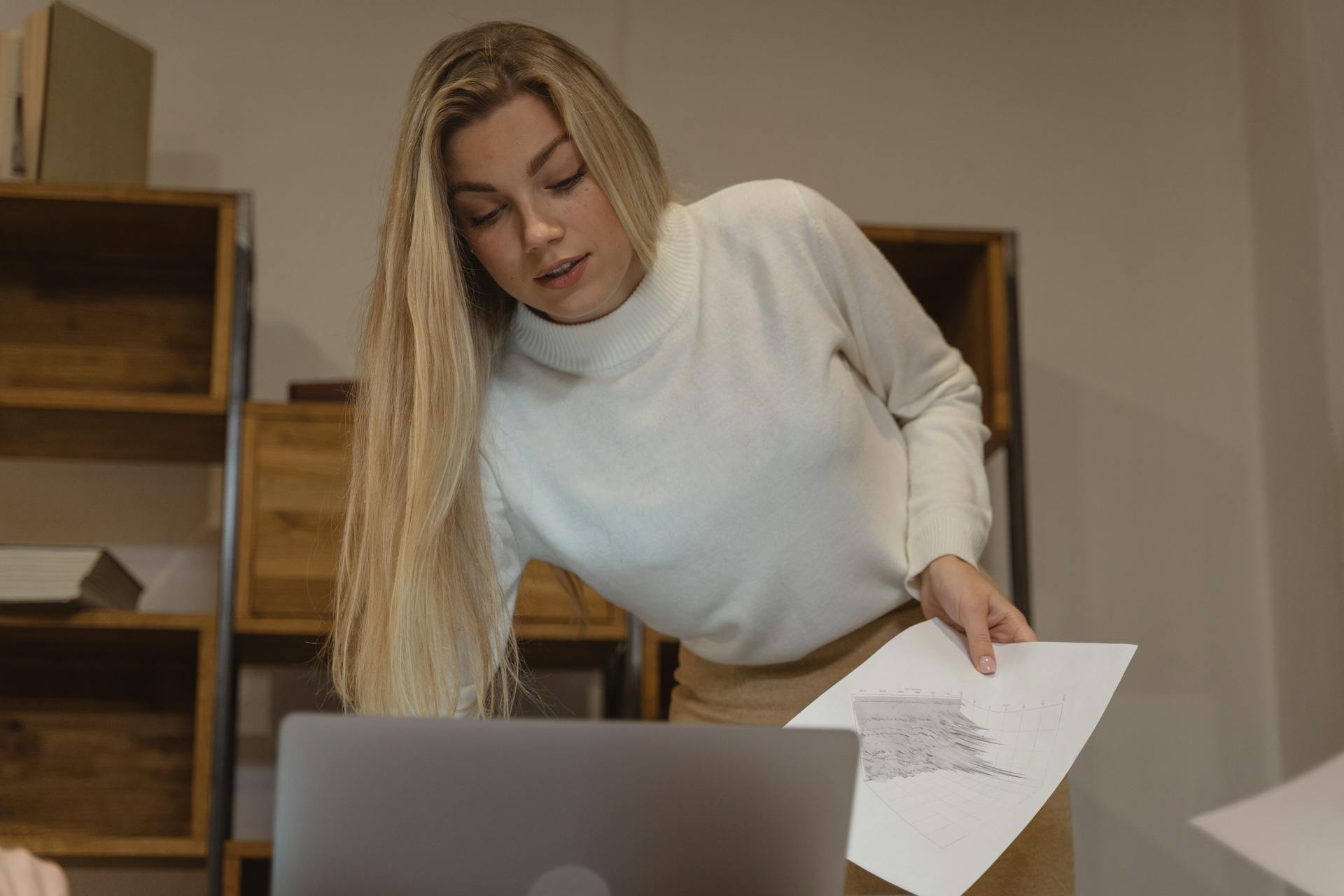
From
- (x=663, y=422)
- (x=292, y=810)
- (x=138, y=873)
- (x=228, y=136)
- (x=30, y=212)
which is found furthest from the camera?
(x=228, y=136)

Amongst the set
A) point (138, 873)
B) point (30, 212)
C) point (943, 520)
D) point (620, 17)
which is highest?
point (620, 17)

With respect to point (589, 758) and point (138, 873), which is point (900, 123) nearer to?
point (138, 873)

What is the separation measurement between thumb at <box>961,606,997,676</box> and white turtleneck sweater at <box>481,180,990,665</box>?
10cm

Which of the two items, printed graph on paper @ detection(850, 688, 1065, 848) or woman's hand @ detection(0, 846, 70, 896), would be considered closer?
woman's hand @ detection(0, 846, 70, 896)

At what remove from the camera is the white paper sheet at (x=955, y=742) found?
0.92 m

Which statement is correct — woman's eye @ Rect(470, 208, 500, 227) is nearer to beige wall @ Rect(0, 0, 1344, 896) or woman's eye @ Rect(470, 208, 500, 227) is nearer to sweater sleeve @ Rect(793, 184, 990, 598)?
sweater sleeve @ Rect(793, 184, 990, 598)

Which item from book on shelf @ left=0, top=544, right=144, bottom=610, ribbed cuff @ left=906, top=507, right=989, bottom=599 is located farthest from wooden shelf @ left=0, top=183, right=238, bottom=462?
ribbed cuff @ left=906, top=507, right=989, bottom=599

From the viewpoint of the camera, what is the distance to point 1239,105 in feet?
8.79

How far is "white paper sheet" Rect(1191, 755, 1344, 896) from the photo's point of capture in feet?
2.55

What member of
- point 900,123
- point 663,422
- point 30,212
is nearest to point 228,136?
point 30,212

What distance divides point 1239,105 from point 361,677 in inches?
87.8

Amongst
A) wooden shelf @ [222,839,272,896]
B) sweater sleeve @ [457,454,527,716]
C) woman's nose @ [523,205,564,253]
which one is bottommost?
wooden shelf @ [222,839,272,896]

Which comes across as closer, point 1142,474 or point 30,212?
point 30,212

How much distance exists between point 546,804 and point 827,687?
702 millimetres
